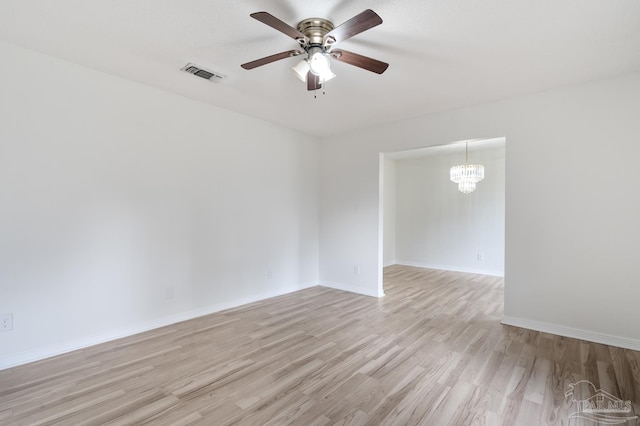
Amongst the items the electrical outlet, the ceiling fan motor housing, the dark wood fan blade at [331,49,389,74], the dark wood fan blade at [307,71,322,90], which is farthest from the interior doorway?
the electrical outlet

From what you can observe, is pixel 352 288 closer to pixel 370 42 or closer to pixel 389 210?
pixel 389 210

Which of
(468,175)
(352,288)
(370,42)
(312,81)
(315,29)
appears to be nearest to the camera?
(315,29)

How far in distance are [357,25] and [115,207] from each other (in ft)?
8.97

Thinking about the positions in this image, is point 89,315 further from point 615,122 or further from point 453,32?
point 615,122

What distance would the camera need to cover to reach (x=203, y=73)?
2.77 meters

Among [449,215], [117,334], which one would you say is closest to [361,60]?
[117,334]

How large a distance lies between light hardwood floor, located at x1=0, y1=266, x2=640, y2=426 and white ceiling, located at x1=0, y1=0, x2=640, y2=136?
2541 mm

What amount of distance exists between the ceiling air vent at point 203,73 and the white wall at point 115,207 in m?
0.19

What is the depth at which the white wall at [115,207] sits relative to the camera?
240 cm

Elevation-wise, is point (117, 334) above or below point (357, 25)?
below

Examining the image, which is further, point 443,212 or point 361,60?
point 443,212

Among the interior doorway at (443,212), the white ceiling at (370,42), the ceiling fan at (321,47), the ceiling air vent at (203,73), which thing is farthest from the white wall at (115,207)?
the interior doorway at (443,212)

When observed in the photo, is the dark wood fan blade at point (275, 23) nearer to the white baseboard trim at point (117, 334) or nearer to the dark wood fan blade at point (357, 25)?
the dark wood fan blade at point (357, 25)

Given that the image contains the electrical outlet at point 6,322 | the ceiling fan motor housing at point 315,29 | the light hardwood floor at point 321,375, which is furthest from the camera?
the electrical outlet at point 6,322
